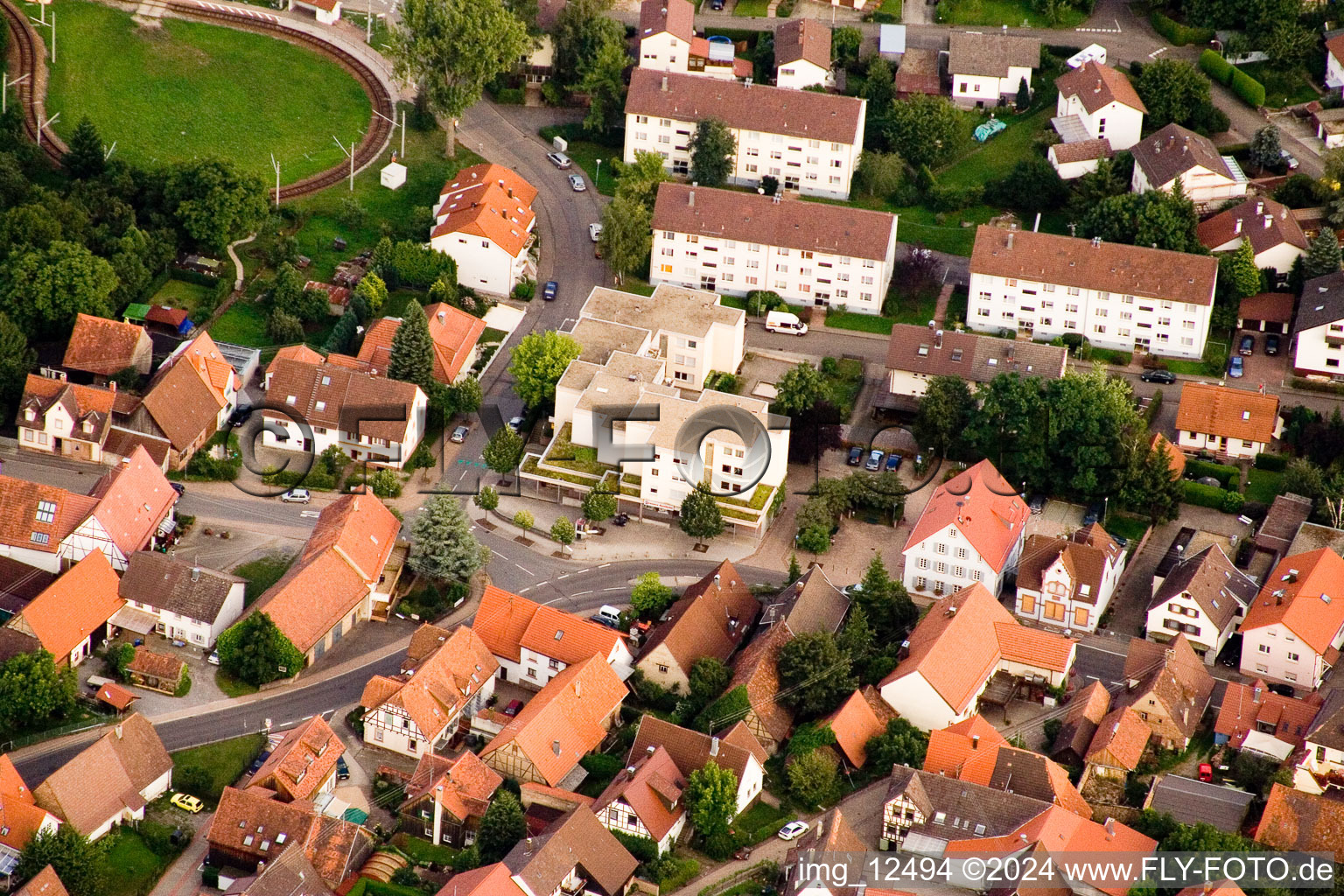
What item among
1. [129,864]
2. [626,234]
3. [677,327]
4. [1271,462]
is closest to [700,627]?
[677,327]

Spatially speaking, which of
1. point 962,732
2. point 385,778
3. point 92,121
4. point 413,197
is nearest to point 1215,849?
point 962,732

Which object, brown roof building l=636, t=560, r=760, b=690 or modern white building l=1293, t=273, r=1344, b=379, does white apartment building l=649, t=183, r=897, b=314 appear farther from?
brown roof building l=636, t=560, r=760, b=690

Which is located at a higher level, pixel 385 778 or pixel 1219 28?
pixel 1219 28

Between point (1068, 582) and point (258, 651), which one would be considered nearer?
point (258, 651)

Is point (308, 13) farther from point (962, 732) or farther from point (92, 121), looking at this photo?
point (962, 732)

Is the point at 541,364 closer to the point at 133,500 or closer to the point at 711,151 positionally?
the point at 133,500

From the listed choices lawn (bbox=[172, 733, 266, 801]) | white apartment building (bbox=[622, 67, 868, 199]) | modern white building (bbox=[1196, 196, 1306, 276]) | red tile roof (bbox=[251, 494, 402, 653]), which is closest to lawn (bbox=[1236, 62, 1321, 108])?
modern white building (bbox=[1196, 196, 1306, 276])
